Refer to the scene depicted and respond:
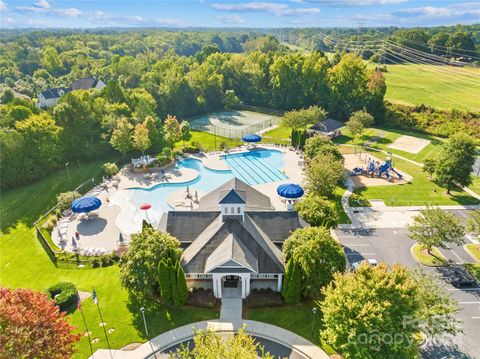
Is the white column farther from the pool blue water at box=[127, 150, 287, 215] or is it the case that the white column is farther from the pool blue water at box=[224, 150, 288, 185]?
the pool blue water at box=[224, 150, 288, 185]

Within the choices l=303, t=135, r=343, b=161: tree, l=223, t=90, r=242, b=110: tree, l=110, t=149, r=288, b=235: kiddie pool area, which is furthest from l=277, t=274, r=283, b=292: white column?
l=223, t=90, r=242, b=110: tree

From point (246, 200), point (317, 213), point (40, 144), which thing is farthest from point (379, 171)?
point (40, 144)

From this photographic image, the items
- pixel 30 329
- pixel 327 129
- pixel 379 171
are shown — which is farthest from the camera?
pixel 327 129

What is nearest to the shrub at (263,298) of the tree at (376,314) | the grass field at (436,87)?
the tree at (376,314)

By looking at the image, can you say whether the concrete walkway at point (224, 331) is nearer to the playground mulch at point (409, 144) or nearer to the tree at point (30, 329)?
the tree at point (30, 329)

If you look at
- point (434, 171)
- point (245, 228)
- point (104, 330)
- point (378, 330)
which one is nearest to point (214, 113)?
point (434, 171)

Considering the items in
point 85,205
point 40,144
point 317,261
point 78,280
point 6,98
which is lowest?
point 78,280

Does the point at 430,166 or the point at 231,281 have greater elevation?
the point at 430,166

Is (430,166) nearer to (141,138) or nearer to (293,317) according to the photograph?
(293,317)
